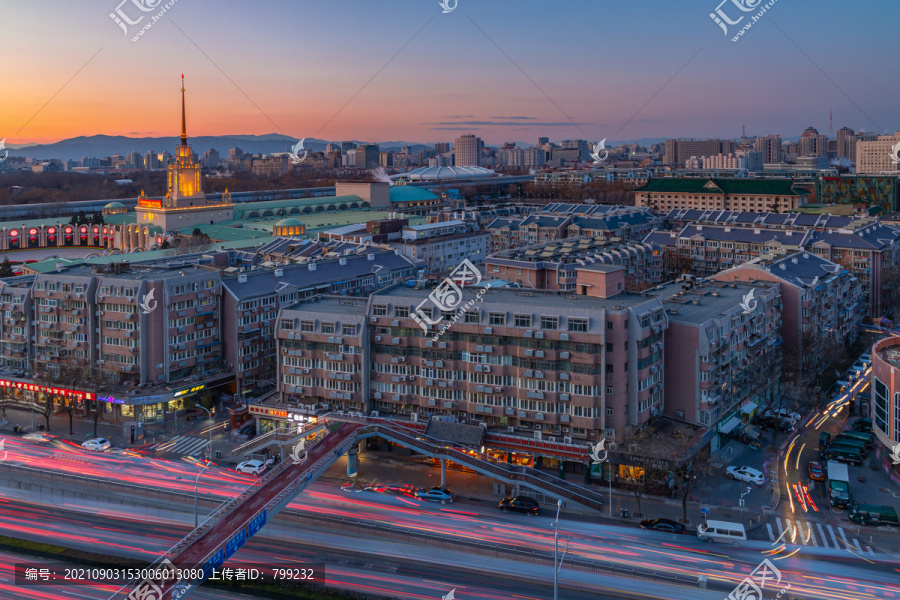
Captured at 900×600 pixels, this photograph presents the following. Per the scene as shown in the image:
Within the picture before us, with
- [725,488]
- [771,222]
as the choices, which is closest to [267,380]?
[725,488]

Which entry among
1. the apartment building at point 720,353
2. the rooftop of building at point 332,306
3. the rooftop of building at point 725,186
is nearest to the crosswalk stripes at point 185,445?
the rooftop of building at point 332,306

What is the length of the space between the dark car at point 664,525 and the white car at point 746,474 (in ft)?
13.6

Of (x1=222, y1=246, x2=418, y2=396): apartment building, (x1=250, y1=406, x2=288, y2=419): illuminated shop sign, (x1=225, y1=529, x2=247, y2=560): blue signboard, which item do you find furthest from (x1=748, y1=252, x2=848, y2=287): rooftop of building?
(x1=225, y1=529, x2=247, y2=560): blue signboard

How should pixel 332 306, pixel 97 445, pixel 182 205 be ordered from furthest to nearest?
1. pixel 182 205
2. pixel 332 306
3. pixel 97 445

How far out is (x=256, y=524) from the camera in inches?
704

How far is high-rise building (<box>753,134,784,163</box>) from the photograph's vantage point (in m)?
173

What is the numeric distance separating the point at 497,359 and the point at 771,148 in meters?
169

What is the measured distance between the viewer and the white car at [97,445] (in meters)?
26.2

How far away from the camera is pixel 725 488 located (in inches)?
917

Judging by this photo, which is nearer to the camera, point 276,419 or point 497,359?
point 497,359

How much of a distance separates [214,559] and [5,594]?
188 inches

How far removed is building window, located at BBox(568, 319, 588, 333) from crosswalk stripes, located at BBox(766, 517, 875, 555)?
271 inches

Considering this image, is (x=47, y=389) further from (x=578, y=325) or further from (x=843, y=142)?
(x=843, y=142)

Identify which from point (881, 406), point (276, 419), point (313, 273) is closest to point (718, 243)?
point (881, 406)
